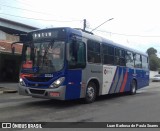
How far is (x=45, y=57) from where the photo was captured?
41.1 ft

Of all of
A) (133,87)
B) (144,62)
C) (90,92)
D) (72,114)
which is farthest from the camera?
(144,62)

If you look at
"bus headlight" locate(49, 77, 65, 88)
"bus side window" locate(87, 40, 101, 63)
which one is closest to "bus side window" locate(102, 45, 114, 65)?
"bus side window" locate(87, 40, 101, 63)

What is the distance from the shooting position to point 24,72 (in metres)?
13.1

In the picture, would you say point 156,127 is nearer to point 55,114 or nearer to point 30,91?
point 55,114

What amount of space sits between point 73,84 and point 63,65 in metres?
0.99

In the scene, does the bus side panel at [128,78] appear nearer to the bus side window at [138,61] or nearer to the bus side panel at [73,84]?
the bus side window at [138,61]

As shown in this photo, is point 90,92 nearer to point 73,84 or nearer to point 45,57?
point 73,84

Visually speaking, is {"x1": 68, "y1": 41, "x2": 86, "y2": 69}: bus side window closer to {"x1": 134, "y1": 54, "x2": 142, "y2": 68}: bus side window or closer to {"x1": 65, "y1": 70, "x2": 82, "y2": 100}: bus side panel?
{"x1": 65, "y1": 70, "x2": 82, "y2": 100}: bus side panel

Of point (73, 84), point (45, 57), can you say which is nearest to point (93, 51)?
point (73, 84)

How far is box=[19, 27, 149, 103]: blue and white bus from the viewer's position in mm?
12273

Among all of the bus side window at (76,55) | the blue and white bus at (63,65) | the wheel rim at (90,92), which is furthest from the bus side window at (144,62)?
the bus side window at (76,55)

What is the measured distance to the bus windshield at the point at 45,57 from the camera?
40.5ft

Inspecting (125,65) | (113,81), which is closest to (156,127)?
(113,81)

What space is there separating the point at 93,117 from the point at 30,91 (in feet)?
10.7
